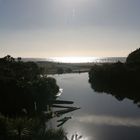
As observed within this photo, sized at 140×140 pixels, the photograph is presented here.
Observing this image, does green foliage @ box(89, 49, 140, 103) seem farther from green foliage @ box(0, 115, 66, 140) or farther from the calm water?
green foliage @ box(0, 115, 66, 140)

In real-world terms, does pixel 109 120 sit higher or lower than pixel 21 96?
lower

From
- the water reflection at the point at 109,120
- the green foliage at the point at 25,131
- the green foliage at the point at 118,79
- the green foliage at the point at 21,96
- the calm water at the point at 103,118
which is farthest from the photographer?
the green foliage at the point at 118,79

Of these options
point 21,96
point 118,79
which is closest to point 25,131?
point 21,96

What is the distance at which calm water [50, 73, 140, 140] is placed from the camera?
36.1 m

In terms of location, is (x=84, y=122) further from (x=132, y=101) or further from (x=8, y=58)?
(x=8, y=58)

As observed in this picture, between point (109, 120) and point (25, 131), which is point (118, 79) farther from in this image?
point (25, 131)

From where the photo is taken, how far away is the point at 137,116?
150ft

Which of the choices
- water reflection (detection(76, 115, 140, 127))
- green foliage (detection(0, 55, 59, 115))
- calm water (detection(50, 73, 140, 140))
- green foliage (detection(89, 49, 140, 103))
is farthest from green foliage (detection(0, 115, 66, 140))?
green foliage (detection(89, 49, 140, 103))

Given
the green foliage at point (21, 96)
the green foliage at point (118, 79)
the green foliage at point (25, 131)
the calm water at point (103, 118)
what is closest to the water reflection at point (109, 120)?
the calm water at point (103, 118)

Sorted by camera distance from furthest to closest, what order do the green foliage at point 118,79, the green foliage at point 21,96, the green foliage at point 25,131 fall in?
the green foliage at point 118,79
the green foliage at point 21,96
the green foliage at point 25,131

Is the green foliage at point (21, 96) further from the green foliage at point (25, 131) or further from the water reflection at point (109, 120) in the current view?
the green foliage at point (25, 131)

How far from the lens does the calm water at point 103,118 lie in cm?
3606

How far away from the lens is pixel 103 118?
44.2 meters

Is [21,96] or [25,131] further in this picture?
[21,96]
